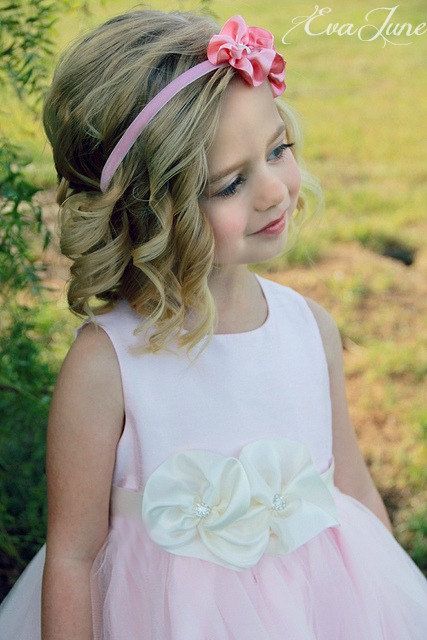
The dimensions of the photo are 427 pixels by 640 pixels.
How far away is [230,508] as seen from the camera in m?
1.52

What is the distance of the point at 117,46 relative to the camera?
1.43 meters

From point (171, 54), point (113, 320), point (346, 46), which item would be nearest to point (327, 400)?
point (113, 320)

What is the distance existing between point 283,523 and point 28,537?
800 mm

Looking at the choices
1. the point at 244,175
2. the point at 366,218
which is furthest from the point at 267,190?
the point at 366,218

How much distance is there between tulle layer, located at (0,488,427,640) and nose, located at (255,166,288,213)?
1.84 ft

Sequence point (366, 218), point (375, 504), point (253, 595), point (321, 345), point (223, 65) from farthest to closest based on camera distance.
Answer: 1. point (366, 218)
2. point (375, 504)
3. point (321, 345)
4. point (253, 595)
5. point (223, 65)

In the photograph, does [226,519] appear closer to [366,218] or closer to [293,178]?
[293,178]

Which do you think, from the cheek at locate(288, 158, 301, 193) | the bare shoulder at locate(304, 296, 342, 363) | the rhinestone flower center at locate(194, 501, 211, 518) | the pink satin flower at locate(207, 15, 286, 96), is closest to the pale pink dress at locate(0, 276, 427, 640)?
the rhinestone flower center at locate(194, 501, 211, 518)

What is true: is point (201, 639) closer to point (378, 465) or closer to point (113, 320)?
point (113, 320)

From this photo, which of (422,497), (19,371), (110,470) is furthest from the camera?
(422,497)

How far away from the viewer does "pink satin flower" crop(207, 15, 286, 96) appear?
55.9 inches

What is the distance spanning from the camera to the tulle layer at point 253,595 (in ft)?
4.96

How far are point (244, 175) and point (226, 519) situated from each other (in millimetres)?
542

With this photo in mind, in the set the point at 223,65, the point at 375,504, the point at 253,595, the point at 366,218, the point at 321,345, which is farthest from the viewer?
the point at 366,218
